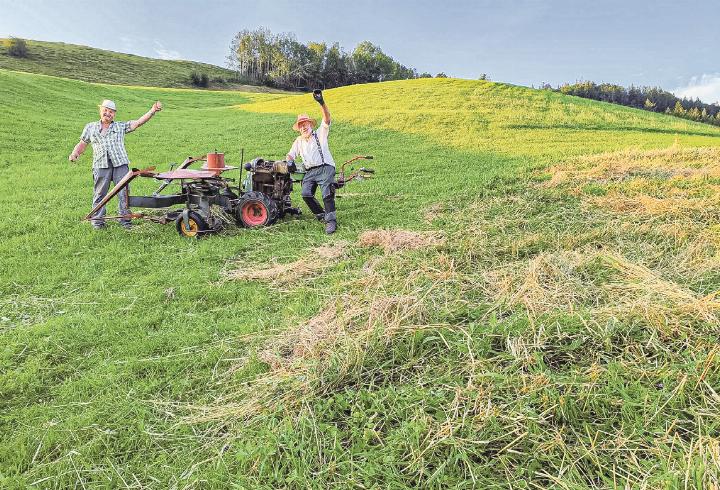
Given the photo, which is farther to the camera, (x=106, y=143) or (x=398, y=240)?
(x=106, y=143)

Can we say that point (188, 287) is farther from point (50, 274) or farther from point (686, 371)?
point (686, 371)

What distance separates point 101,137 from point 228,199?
242cm

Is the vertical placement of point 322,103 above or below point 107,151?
above

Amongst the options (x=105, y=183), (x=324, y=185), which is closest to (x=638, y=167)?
(x=324, y=185)

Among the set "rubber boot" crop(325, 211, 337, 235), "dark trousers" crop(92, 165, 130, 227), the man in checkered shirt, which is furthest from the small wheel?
"rubber boot" crop(325, 211, 337, 235)

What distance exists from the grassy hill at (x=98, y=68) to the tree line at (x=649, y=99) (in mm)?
63479

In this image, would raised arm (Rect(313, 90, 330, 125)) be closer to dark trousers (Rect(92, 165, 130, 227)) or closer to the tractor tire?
the tractor tire

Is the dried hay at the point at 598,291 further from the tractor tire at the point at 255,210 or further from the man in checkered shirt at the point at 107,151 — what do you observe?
the man in checkered shirt at the point at 107,151

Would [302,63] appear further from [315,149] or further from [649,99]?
[315,149]

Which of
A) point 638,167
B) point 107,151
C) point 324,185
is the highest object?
point 107,151

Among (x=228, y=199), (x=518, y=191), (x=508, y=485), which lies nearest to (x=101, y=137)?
(x=228, y=199)

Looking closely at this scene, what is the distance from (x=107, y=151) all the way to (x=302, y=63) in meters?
97.2

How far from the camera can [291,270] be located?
5.73 m

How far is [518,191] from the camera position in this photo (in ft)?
28.5
